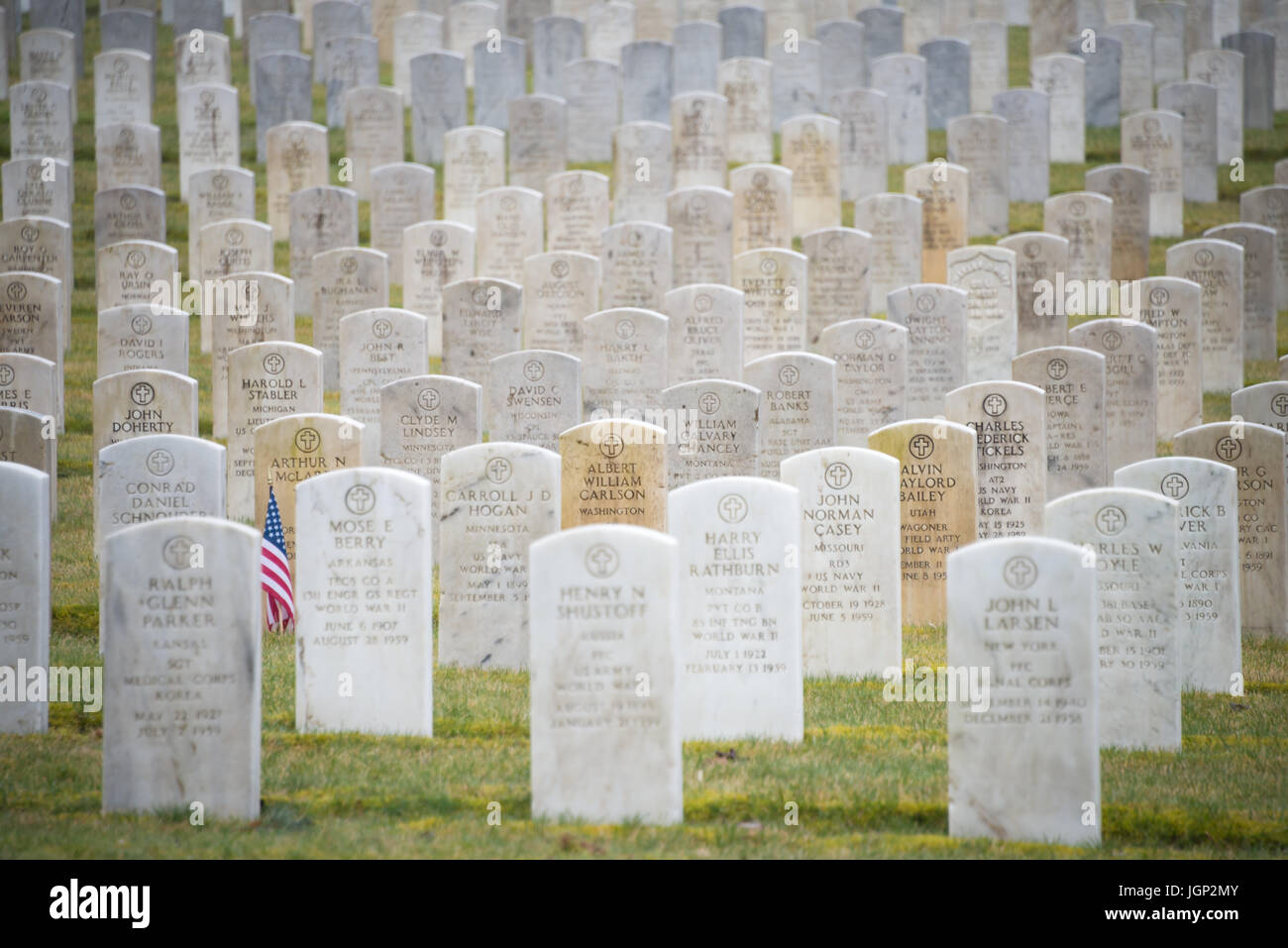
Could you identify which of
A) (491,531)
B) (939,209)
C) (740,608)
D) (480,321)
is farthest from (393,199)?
(740,608)

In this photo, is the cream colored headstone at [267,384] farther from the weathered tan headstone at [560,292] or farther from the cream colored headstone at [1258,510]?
the cream colored headstone at [1258,510]

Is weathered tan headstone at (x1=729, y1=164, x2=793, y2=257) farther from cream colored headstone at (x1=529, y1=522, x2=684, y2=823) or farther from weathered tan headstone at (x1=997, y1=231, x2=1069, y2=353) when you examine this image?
cream colored headstone at (x1=529, y1=522, x2=684, y2=823)

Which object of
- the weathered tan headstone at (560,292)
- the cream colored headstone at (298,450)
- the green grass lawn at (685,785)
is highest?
the weathered tan headstone at (560,292)

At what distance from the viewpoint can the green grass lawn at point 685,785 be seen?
693 cm

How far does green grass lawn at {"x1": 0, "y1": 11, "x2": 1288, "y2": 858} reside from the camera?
22.7 feet

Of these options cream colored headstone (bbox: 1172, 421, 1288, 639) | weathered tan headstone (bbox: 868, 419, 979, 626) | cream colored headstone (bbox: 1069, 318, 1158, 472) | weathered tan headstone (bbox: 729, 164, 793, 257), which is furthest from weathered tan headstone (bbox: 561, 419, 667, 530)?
weathered tan headstone (bbox: 729, 164, 793, 257)

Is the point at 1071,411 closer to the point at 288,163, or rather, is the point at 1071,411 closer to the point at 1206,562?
the point at 1206,562

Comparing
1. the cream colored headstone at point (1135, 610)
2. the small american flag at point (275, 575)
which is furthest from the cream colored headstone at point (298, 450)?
the cream colored headstone at point (1135, 610)

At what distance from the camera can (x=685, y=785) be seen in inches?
303

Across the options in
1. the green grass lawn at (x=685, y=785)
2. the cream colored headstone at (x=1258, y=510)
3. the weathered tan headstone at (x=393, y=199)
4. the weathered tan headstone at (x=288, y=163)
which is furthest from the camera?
the weathered tan headstone at (x=288, y=163)

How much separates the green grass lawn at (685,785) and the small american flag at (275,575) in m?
0.22

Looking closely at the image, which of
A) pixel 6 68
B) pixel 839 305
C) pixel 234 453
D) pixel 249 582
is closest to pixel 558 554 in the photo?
pixel 249 582

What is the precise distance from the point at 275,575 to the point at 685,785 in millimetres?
3527

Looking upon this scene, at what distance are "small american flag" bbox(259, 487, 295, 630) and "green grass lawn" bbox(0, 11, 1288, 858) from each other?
221 mm
